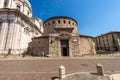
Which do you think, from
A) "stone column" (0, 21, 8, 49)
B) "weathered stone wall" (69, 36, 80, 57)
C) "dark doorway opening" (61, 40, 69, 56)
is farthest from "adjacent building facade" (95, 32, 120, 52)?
"stone column" (0, 21, 8, 49)

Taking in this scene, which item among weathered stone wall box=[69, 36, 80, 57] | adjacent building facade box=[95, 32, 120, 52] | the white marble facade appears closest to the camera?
the white marble facade

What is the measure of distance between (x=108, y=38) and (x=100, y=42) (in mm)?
6080

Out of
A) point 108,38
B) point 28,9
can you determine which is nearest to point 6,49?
point 28,9

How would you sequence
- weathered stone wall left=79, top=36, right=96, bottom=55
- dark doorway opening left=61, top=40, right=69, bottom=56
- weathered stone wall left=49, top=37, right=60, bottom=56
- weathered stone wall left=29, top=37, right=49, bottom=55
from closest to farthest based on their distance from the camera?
1. weathered stone wall left=49, top=37, right=60, bottom=56
2. weathered stone wall left=29, top=37, right=49, bottom=55
3. dark doorway opening left=61, top=40, right=69, bottom=56
4. weathered stone wall left=79, top=36, right=96, bottom=55

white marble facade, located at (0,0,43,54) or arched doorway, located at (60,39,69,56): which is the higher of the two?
white marble facade, located at (0,0,43,54)

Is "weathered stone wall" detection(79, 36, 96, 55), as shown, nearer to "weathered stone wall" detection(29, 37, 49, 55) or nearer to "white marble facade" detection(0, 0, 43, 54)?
"weathered stone wall" detection(29, 37, 49, 55)

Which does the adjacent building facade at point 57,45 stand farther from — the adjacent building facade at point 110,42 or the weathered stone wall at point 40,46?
the adjacent building facade at point 110,42

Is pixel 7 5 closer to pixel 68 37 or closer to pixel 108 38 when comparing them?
pixel 68 37

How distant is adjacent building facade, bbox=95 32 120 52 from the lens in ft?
172

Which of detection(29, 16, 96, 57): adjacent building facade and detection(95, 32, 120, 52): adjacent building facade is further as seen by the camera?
detection(95, 32, 120, 52): adjacent building facade

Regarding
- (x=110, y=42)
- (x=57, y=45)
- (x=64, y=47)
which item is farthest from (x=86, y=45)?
(x=110, y=42)

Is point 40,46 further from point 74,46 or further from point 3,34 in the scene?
Answer: point 3,34

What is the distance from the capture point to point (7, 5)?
3172cm

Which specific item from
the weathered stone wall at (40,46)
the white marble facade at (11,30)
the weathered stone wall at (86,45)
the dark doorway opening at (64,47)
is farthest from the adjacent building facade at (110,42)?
the white marble facade at (11,30)
